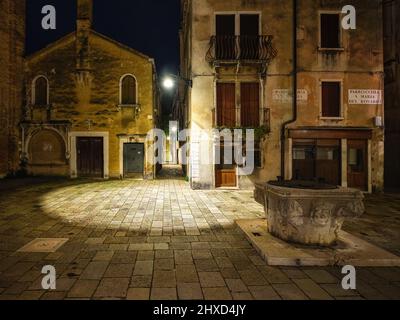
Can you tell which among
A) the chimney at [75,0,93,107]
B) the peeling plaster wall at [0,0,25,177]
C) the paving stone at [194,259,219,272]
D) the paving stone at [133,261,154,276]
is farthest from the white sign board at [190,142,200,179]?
the peeling plaster wall at [0,0,25,177]

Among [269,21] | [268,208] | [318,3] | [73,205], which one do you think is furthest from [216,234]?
[318,3]

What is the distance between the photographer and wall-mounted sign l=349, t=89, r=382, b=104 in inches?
549

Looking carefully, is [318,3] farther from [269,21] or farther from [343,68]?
[343,68]

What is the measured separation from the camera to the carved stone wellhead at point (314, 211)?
4.88 metres

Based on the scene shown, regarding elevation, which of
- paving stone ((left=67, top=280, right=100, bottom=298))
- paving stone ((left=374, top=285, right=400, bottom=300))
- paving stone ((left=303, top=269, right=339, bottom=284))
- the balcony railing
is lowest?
paving stone ((left=374, top=285, right=400, bottom=300))

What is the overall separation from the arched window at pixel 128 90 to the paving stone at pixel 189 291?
50.6ft

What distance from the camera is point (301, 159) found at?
14.1m

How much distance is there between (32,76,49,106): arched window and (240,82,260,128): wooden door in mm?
12667

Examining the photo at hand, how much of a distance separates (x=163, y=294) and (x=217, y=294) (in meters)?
0.70

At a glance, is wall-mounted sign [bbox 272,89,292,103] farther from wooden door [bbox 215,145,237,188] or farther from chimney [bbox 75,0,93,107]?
chimney [bbox 75,0,93,107]

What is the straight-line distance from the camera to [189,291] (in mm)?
3631

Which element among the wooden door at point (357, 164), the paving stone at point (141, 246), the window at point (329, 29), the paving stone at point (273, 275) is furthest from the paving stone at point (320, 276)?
→ the window at point (329, 29)

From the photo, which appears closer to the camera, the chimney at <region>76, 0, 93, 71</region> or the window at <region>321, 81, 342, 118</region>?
the window at <region>321, 81, 342, 118</region>

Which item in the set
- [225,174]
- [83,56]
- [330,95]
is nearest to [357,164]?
[330,95]
